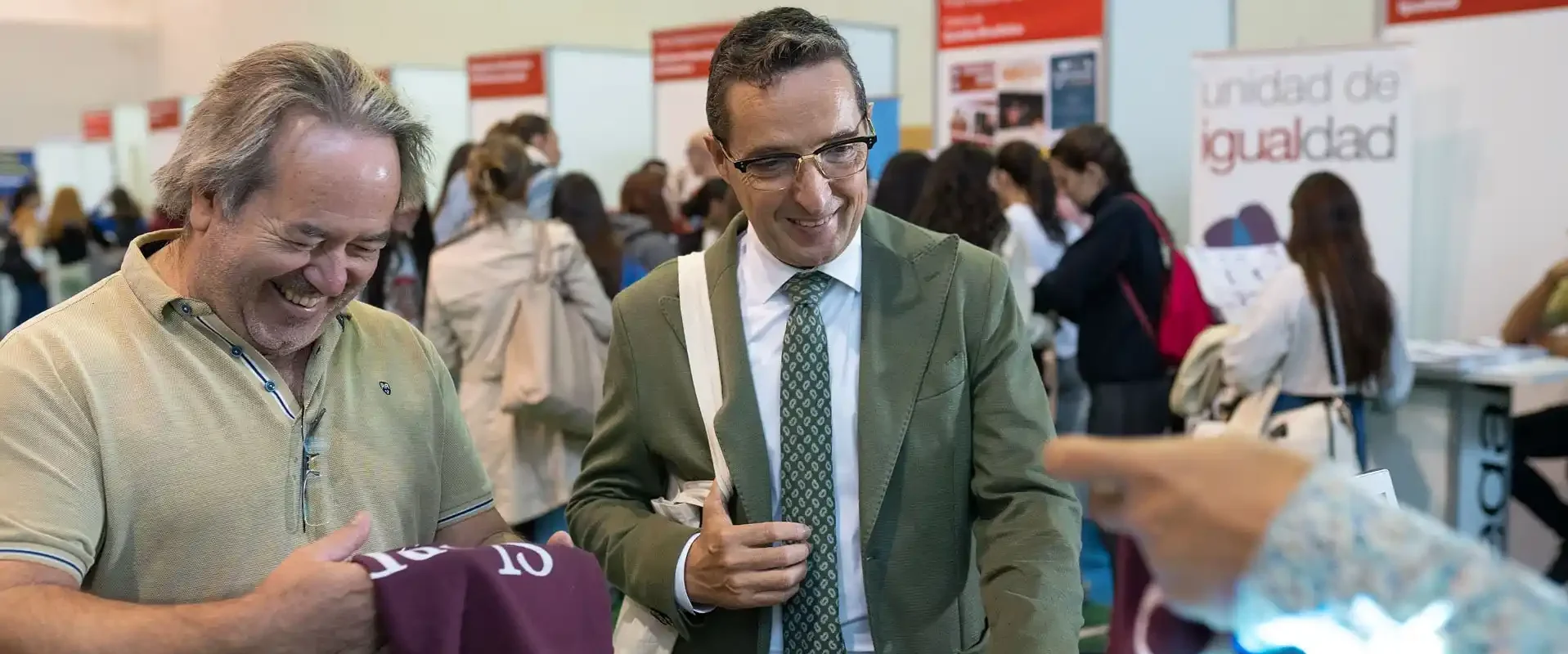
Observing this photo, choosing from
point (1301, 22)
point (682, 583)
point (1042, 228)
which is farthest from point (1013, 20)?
point (682, 583)

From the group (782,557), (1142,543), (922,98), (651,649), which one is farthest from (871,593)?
(922,98)

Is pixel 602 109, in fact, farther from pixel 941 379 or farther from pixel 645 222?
pixel 941 379

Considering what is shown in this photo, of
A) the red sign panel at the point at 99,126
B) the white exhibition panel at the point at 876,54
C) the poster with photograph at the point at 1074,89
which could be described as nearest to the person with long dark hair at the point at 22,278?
the white exhibition panel at the point at 876,54

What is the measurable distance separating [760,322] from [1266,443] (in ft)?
3.70

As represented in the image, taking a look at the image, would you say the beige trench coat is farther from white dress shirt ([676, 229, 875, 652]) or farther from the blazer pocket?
the blazer pocket

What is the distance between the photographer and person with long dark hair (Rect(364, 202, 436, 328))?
484 centimetres

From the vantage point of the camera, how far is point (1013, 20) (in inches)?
252

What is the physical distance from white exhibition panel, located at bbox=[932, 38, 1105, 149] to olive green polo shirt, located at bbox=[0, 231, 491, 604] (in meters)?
5.05

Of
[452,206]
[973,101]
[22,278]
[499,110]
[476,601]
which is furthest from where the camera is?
[22,278]

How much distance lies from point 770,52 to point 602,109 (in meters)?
8.10

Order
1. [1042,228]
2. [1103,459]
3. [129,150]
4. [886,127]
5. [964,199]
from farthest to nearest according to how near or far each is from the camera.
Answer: [129,150] < [886,127] < [1042,228] < [964,199] < [1103,459]

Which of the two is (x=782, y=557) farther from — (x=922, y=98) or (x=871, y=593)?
(x=922, y=98)

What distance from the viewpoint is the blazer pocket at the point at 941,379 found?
66.6 inches

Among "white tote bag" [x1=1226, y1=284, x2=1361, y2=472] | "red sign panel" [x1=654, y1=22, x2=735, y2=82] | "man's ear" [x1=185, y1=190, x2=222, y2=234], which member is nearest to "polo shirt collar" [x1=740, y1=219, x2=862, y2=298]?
"man's ear" [x1=185, y1=190, x2=222, y2=234]
